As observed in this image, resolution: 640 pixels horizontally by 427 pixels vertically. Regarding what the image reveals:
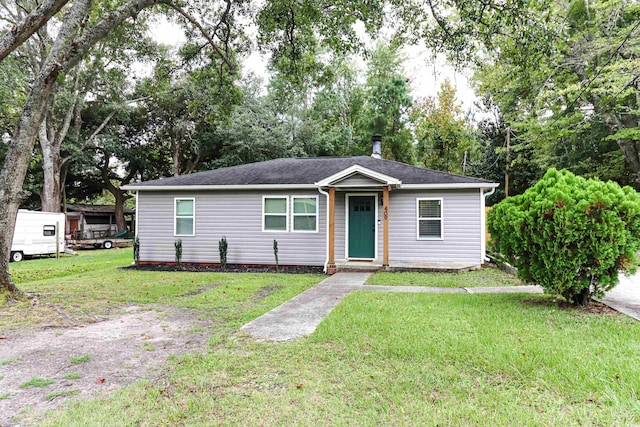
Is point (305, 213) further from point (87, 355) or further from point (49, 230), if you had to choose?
point (49, 230)

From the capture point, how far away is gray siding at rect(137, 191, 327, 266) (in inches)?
426

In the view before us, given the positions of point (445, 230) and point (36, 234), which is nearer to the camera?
point (445, 230)

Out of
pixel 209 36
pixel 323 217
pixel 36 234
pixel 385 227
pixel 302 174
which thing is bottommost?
pixel 36 234

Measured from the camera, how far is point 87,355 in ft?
12.0

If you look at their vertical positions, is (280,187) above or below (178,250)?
above

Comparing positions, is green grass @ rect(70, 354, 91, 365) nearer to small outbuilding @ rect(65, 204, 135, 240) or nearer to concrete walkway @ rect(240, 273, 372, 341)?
concrete walkway @ rect(240, 273, 372, 341)

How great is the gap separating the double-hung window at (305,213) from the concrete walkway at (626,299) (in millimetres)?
7094

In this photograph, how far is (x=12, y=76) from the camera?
15172 mm

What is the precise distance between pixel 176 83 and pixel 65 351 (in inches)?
888

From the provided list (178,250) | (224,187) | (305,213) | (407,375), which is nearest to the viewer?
(407,375)

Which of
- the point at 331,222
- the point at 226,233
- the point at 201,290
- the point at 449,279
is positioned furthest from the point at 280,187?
the point at 449,279

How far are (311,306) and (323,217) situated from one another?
209 inches

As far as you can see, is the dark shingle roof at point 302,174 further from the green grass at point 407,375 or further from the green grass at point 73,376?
the green grass at point 73,376

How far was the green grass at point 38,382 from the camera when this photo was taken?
2.96m
